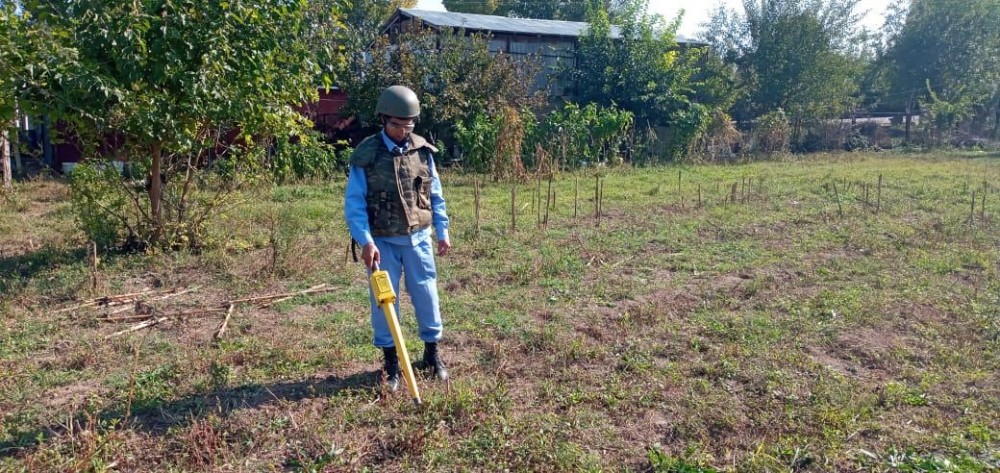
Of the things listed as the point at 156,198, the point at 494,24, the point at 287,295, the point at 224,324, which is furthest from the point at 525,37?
the point at 224,324

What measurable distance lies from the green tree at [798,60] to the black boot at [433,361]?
67.7 ft

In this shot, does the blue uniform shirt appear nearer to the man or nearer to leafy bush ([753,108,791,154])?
the man

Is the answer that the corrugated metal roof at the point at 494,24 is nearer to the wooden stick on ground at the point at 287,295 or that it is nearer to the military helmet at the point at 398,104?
the wooden stick on ground at the point at 287,295

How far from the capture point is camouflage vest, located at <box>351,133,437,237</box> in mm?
3844

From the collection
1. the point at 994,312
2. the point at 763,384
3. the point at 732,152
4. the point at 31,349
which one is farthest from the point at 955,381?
the point at 732,152

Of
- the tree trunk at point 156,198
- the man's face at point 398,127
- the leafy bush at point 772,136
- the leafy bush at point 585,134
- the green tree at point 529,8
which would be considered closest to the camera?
the man's face at point 398,127

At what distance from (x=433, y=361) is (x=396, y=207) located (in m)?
0.98

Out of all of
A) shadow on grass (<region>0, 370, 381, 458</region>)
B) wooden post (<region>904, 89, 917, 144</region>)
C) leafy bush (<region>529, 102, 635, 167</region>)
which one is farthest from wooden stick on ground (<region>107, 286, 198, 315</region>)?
wooden post (<region>904, 89, 917, 144</region>)

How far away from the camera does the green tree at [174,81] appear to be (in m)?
5.84

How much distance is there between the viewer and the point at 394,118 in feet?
12.4

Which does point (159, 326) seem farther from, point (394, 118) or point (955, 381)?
point (955, 381)

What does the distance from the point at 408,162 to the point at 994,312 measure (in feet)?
15.7

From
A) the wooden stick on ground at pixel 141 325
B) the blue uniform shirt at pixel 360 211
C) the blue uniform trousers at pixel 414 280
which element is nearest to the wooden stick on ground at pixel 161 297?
the wooden stick on ground at pixel 141 325

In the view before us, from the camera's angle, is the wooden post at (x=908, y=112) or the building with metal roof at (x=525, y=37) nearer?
the building with metal roof at (x=525, y=37)
